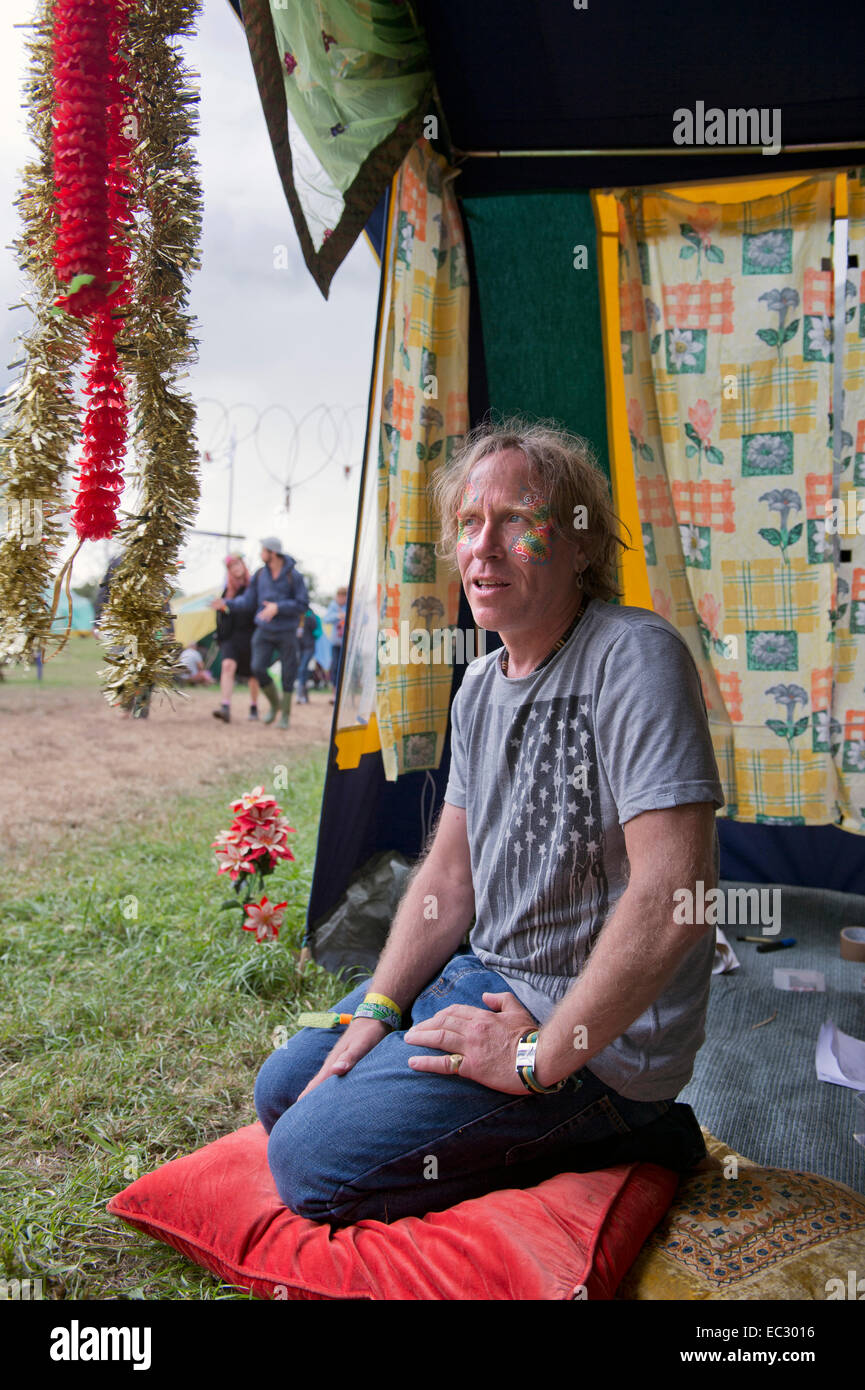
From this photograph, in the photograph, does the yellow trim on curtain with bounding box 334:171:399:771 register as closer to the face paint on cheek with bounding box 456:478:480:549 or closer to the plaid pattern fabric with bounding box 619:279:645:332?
the plaid pattern fabric with bounding box 619:279:645:332

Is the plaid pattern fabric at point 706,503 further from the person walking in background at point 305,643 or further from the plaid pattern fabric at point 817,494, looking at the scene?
the person walking in background at point 305,643

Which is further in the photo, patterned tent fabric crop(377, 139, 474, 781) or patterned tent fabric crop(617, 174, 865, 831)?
patterned tent fabric crop(617, 174, 865, 831)

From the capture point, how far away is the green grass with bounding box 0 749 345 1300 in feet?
5.12

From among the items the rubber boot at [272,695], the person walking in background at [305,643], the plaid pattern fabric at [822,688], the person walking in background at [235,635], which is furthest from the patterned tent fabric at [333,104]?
the person walking in background at [305,643]

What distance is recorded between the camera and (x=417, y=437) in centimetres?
279

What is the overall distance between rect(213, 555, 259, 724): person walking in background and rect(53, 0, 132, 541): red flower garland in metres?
6.37

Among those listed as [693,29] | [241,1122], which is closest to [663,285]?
[693,29]

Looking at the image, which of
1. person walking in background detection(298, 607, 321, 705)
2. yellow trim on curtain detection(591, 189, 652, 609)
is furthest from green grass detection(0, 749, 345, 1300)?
person walking in background detection(298, 607, 321, 705)

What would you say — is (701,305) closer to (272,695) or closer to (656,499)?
(656,499)

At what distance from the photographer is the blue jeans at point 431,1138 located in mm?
1405

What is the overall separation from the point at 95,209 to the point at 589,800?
1086 millimetres
